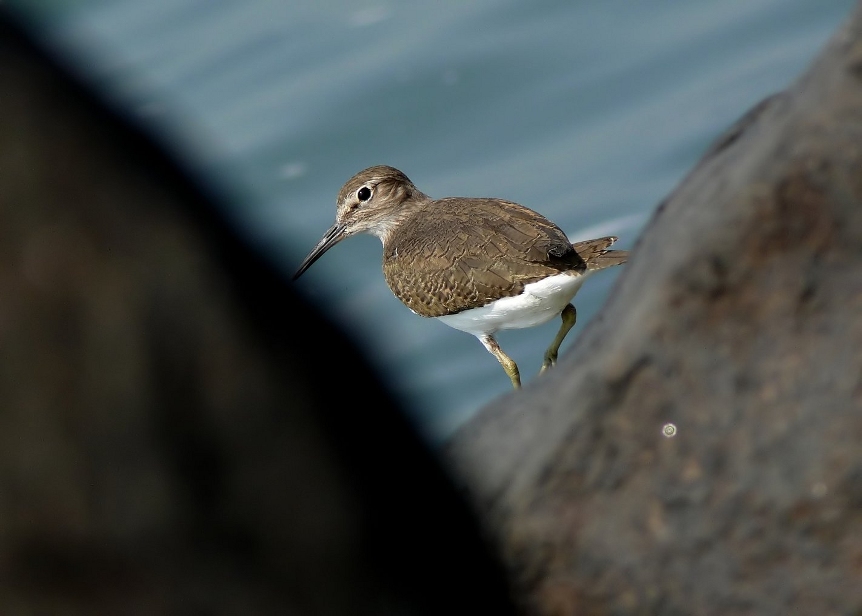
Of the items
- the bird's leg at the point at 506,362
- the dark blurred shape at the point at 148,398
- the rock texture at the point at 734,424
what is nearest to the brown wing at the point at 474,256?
the bird's leg at the point at 506,362

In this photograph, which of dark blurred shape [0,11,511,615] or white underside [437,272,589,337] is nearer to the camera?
dark blurred shape [0,11,511,615]

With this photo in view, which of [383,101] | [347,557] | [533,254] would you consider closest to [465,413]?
[533,254]

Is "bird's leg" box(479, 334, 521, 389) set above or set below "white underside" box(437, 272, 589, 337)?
below

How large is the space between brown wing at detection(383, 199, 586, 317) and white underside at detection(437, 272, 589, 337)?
0.06 meters

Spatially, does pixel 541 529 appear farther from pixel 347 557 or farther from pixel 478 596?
pixel 347 557

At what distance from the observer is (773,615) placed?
3.21 metres

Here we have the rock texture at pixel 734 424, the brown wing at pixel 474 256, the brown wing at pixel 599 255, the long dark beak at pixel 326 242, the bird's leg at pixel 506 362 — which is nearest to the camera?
the rock texture at pixel 734 424

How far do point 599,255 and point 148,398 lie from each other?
6.43 m

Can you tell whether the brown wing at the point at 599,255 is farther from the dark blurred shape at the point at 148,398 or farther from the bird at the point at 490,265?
the dark blurred shape at the point at 148,398

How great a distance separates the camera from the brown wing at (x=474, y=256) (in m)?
8.02

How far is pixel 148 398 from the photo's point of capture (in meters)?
2.20

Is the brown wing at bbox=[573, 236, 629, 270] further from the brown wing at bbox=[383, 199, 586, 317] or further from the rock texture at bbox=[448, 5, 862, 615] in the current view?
the rock texture at bbox=[448, 5, 862, 615]

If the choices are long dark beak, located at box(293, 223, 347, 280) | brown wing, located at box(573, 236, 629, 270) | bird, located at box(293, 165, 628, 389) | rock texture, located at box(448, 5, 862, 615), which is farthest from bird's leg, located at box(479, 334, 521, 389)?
rock texture, located at box(448, 5, 862, 615)

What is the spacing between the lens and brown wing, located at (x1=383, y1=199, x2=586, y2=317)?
26.3ft
